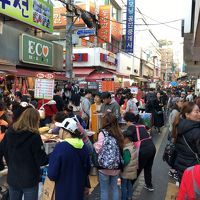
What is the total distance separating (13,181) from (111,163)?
56.8 inches

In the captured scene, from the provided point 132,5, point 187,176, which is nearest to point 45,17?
point 132,5

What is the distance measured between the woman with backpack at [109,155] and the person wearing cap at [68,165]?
0.87 metres

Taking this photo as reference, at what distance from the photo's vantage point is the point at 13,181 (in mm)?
3582

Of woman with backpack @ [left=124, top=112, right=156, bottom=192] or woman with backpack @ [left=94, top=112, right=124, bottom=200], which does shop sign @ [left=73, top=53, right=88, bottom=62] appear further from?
woman with backpack @ [left=94, top=112, right=124, bottom=200]

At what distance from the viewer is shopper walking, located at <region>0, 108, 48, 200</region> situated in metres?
3.53

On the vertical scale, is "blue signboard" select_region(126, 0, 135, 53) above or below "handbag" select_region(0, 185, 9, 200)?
above

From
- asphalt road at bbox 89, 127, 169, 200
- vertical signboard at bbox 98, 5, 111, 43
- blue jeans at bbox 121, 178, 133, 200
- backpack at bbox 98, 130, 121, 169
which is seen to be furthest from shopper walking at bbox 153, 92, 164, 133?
vertical signboard at bbox 98, 5, 111, 43

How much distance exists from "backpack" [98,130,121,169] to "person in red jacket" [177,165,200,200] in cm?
216

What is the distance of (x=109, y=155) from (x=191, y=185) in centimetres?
227

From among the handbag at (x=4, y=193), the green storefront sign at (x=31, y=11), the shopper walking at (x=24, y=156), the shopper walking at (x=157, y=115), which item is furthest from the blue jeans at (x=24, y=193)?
the green storefront sign at (x=31, y=11)

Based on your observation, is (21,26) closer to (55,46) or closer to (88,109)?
(55,46)

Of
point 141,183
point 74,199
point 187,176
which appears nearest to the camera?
point 187,176

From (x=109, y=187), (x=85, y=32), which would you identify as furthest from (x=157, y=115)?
(x=109, y=187)

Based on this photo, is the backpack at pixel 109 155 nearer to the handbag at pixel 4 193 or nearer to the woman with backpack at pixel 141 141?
the woman with backpack at pixel 141 141
